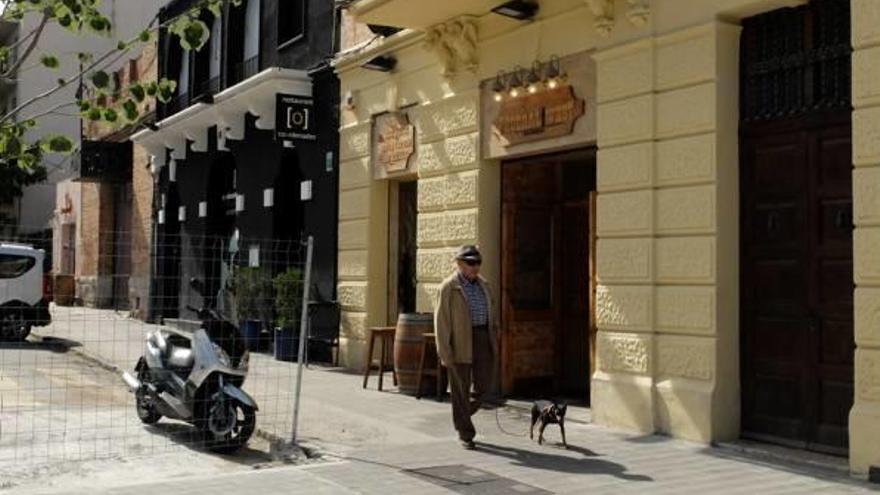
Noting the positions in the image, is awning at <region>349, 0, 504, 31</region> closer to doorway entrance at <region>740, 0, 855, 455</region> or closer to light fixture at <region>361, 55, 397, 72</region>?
light fixture at <region>361, 55, 397, 72</region>

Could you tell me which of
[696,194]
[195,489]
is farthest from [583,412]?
[195,489]

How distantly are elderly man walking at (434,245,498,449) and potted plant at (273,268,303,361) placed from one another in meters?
6.49

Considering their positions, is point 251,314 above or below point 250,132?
below

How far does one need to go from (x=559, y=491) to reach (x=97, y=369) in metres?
10.1

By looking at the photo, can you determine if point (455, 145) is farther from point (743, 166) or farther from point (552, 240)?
point (743, 166)

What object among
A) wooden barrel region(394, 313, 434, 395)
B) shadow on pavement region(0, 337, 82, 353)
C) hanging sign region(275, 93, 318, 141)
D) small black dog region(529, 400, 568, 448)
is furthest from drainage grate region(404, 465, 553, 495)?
shadow on pavement region(0, 337, 82, 353)

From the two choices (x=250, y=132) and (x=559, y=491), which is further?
(x=250, y=132)

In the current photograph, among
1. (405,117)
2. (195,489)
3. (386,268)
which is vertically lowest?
(195,489)

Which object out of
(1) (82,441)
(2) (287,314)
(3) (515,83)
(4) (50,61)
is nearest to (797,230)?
(3) (515,83)

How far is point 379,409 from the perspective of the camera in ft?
34.3

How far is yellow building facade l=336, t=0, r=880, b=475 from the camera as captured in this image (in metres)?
7.60

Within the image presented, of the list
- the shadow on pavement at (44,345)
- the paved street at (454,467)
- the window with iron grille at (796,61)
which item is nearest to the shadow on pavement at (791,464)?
the paved street at (454,467)

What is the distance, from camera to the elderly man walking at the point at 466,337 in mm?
8391

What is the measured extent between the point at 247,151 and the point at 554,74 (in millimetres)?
9262
